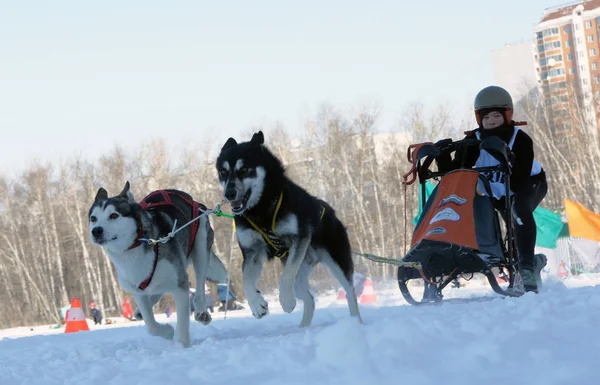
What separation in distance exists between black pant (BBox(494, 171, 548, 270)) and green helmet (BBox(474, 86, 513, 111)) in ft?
1.99

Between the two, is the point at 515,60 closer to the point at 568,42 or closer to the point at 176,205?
the point at 568,42

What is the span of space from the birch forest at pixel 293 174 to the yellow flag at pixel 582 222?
1474cm

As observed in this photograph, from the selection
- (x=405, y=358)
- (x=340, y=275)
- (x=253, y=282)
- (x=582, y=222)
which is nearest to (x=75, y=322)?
(x=340, y=275)

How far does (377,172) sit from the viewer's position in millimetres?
35500

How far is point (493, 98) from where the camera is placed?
19.2 feet

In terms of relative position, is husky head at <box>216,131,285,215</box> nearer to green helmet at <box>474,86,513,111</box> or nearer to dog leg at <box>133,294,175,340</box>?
dog leg at <box>133,294,175,340</box>

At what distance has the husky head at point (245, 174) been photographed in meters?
4.78

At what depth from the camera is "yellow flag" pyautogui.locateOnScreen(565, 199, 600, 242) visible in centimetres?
1750

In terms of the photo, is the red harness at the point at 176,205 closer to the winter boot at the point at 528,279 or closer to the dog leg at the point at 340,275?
the dog leg at the point at 340,275

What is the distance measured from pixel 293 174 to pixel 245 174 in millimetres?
28164

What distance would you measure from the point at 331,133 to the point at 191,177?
6.64m

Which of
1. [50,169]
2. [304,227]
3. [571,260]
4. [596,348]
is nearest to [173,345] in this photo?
[304,227]

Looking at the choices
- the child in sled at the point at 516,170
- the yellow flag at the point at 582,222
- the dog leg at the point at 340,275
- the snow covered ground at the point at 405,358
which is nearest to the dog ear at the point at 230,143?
the dog leg at the point at 340,275

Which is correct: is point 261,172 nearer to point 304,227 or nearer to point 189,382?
point 304,227
